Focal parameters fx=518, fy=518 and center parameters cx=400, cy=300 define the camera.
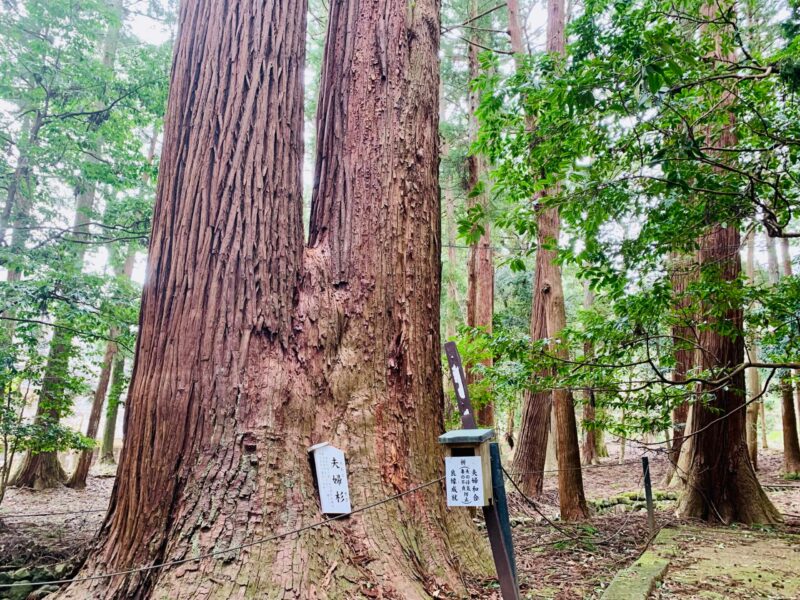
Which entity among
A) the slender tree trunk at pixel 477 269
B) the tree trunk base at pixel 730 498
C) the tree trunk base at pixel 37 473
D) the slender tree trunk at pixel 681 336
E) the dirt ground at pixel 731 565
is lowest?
the tree trunk base at pixel 37 473

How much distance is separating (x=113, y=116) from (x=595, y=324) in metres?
6.66

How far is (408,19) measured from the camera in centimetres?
319

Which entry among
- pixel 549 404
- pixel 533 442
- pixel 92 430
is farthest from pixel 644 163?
pixel 92 430

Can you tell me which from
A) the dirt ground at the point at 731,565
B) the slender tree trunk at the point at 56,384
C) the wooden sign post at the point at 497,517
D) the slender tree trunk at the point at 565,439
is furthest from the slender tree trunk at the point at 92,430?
the dirt ground at the point at 731,565

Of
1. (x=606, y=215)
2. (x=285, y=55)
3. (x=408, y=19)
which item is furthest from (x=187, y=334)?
(x=606, y=215)

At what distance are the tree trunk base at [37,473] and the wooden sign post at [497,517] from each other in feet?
33.7

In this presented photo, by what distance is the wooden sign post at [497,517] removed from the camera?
2.26 meters

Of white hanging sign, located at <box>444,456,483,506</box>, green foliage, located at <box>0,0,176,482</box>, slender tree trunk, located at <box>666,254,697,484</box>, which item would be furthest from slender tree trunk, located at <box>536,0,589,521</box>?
green foliage, located at <box>0,0,176,482</box>

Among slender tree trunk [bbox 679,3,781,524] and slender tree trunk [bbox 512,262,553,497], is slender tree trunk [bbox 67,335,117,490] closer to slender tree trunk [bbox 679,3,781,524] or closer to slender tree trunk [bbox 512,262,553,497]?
slender tree trunk [bbox 512,262,553,497]

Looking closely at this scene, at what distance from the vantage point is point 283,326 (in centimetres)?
251

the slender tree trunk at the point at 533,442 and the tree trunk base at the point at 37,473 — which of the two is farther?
the tree trunk base at the point at 37,473

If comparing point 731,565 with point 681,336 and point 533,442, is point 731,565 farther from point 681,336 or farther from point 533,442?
point 533,442

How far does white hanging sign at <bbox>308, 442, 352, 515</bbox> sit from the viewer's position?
232 centimetres

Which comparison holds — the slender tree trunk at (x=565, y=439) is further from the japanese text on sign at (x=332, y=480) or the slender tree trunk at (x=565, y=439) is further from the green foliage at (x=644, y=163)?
the japanese text on sign at (x=332, y=480)
